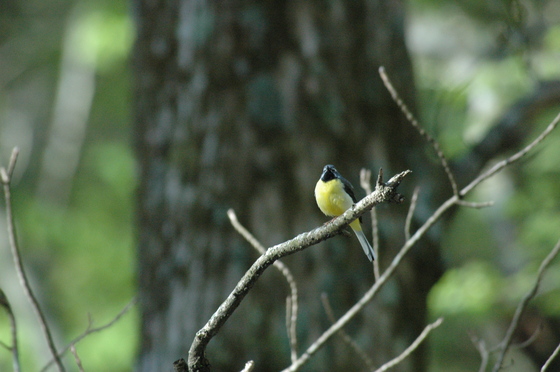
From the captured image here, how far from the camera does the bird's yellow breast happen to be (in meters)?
1.67

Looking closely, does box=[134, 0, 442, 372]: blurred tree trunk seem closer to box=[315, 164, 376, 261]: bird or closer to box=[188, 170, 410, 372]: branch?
box=[315, 164, 376, 261]: bird

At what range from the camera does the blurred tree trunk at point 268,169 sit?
418 centimetres

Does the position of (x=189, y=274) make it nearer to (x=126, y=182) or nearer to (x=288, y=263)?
(x=288, y=263)

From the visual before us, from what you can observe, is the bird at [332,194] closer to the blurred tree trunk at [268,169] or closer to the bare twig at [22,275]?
the bare twig at [22,275]

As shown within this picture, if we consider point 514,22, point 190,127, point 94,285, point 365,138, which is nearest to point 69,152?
point 94,285

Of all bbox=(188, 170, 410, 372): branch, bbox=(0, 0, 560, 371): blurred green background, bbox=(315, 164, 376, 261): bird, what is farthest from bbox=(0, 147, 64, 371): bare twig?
bbox=(0, 0, 560, 371): blurred green background

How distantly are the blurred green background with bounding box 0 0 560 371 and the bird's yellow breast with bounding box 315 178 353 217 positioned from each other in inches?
77.3

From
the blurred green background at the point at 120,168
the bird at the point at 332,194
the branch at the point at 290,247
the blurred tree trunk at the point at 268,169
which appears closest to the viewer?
the branch at the point at 290,247

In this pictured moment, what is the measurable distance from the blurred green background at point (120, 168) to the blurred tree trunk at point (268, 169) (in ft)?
2.66

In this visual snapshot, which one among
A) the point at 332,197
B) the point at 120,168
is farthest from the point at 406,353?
the point at 120,168

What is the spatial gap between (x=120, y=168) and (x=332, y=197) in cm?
903

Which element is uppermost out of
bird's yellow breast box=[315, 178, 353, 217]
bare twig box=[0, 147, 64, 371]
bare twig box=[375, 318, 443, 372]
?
bare twig box=[0, 147, 64, 371]

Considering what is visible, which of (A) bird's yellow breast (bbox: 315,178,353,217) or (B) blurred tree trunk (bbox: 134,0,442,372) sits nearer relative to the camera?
(A) bird's yellow breast (bbox: 315,178,353,217)

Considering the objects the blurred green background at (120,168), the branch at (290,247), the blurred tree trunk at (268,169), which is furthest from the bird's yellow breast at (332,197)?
the blurred tree trunk at (268,169)
